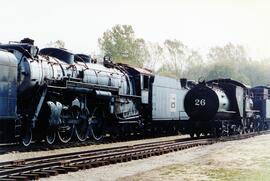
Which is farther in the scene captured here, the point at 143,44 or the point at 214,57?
the point at 214,57

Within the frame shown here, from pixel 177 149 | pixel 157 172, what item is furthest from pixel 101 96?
pixel 157 172

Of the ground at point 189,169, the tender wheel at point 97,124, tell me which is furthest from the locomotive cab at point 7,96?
the tender wheel at point 97,124

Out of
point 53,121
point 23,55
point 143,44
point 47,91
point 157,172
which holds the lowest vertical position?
point 157,172

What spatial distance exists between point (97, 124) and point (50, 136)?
348cm

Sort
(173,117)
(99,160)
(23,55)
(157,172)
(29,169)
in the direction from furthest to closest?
(173,117) < (23,55) < (99,160) < (157,172) < (29,169)

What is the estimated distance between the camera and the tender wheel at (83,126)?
19.8m

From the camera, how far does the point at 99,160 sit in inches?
510

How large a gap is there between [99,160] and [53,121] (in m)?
4.86

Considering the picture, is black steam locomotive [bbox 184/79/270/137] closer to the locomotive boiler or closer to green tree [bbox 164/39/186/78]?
the locomotive boiler

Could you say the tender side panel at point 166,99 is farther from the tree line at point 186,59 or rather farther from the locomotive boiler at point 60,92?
the tree line at point 186,59

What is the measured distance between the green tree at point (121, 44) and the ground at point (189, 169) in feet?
170

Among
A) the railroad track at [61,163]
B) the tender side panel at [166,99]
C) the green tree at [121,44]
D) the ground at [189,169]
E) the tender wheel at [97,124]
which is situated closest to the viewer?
the railroad track at [61,163]

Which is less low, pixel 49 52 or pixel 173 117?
pixel 49 52

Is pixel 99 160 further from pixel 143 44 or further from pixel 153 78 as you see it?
pixel 143 44
